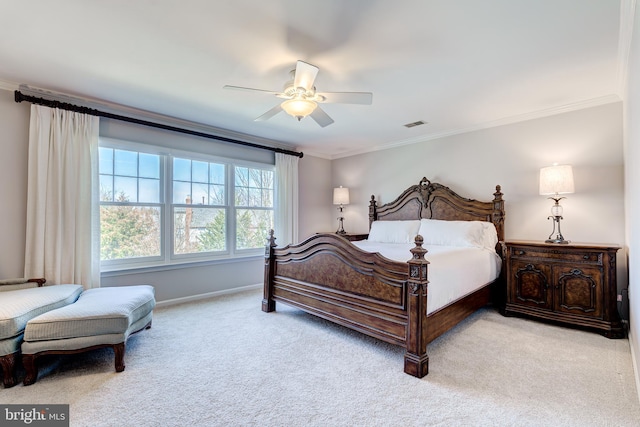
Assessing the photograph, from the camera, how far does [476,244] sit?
3646mm

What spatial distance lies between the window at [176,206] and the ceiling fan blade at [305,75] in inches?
95.6

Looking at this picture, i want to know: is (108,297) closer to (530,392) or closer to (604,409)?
(530,392)

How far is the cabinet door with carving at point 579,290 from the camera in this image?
2893 millimetres

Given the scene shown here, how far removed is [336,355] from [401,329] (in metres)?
0.60

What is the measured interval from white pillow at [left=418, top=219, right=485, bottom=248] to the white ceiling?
147 cm

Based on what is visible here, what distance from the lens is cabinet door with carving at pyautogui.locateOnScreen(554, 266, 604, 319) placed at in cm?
289

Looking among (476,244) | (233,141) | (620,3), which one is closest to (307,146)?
(233,141)

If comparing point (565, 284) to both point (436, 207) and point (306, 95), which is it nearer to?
point (436, 207)

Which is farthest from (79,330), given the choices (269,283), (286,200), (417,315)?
(286,200)

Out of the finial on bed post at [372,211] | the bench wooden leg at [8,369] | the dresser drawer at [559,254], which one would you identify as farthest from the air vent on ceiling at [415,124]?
the bench wooden leg at [8,369]

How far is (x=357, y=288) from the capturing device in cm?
266

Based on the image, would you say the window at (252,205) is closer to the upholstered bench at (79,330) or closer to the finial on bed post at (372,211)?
the finial on bed post at (372,211)

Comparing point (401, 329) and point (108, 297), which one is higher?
point (108, 297)

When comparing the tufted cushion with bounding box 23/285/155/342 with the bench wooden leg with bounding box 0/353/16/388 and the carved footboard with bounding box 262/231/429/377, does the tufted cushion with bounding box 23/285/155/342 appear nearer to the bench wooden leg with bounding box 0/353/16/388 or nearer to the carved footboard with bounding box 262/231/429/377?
the bench wooden leg with bounding box 0/353/16/388
